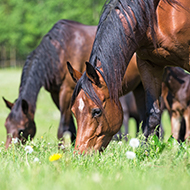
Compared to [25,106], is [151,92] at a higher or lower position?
higher

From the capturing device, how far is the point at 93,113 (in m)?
2.88

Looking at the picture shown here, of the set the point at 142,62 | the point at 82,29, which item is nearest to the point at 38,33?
the point at 82,29

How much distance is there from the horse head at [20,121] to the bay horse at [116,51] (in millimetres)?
2263

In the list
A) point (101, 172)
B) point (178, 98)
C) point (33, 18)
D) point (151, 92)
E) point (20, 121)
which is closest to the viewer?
point (101, 172)

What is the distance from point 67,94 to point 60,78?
1.07 ft

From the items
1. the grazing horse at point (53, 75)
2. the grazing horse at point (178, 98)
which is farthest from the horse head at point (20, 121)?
the grazing horse at point (178, 98)

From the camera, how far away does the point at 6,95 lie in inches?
627

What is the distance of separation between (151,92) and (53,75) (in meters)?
2.32

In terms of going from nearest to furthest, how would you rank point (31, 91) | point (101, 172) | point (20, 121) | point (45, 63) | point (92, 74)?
point (101, 172) < point (92, 74) < point (20, 121) < point (31, 91) < point (45, 63)

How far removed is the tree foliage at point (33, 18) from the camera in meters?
36.1

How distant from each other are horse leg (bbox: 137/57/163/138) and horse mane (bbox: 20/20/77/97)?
2214mm

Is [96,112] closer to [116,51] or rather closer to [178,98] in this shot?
[116,51]

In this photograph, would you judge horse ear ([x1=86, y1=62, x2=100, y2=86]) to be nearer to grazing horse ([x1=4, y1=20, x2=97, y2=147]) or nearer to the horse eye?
the horse eye

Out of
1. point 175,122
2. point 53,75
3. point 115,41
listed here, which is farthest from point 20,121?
point 175,122
